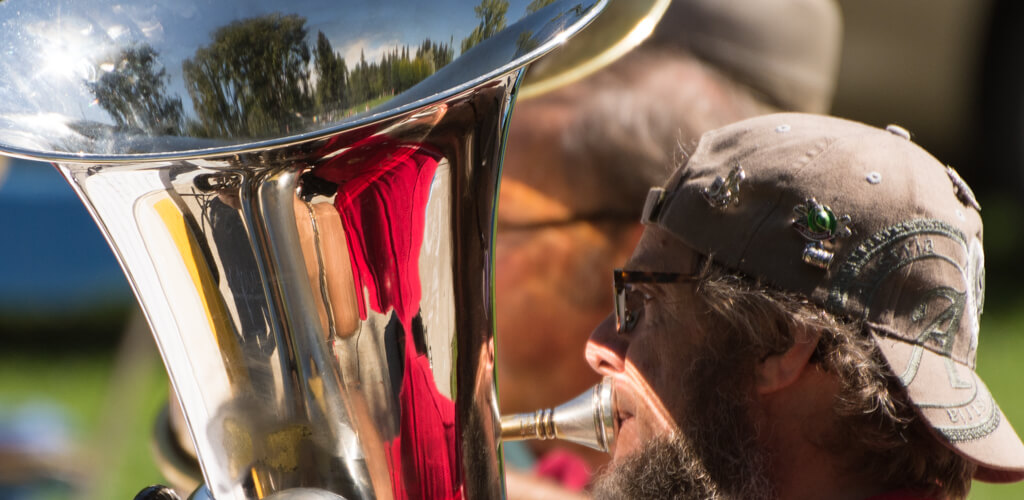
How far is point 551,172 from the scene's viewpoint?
11.1 feet

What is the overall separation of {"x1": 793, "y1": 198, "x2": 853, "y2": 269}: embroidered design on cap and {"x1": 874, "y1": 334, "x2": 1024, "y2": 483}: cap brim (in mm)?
150

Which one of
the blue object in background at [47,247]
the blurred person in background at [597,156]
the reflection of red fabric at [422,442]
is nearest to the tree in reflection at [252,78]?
the reflection of red fabric at [422,442]

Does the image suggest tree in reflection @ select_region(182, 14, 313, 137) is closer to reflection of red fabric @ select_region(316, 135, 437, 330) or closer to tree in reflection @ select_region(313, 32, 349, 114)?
tree in reflection @ select_region(313, 32, 349, 114)

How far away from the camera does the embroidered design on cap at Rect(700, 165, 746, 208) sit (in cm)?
159

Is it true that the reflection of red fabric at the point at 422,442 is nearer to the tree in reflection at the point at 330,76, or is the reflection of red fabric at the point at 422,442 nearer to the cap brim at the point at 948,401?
the tree in reflection at the point at 330,76

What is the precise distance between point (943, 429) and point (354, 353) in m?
0.91

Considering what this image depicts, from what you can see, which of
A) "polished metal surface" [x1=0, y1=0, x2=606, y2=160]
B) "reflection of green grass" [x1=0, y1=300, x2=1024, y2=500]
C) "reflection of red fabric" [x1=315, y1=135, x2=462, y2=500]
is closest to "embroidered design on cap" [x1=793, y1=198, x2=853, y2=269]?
"polished metal surface" [x1=0, y1=0, x2=606, y2=160]

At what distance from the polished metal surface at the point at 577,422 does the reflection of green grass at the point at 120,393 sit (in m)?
2.76

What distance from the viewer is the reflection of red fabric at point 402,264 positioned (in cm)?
117

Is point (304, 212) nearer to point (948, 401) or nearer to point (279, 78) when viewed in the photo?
point (279, 78)

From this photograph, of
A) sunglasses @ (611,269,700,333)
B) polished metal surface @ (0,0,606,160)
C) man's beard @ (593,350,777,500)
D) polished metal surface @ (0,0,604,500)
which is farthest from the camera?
sunglasses @ (611,269,700,333)

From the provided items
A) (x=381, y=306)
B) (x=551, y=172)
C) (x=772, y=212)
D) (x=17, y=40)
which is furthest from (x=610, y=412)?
(x=551, y=172)

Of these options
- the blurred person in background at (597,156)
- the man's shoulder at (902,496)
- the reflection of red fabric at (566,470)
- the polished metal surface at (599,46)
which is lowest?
the reflection of red fabric at (566,470)

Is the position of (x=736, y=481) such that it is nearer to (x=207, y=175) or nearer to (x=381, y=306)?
(x=381, y=306)
